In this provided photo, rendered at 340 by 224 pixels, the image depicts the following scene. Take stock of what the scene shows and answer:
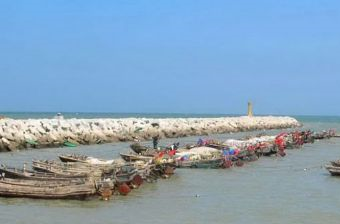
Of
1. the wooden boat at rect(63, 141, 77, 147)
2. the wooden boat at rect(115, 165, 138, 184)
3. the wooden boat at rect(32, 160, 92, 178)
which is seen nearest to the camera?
the wooden boat at rect(115, 165, 138, 184)

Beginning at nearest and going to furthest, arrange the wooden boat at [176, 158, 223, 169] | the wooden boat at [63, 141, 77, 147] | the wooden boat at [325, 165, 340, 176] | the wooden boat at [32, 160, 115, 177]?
1. the wooden boat at [32, 160, 115, 177]
2. the wooden boat at [325, 165, 340, 176]
3. the wooden boat at [176, 158, 223, 169]
4. the wooden boat at [63, 141, 77, 147]

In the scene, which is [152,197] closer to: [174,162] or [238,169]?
[174,162]

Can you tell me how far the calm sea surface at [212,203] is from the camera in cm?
1511

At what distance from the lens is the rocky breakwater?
34.3 metres

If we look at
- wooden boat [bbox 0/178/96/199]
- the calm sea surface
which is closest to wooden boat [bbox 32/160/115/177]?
the calm sea surface

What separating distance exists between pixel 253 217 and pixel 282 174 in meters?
9.24

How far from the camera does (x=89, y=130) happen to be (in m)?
41.8

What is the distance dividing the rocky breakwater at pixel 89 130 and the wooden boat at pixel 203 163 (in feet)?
36.9

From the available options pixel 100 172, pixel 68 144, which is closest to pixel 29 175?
pixel 100 172

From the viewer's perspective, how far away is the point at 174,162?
23.1 metres

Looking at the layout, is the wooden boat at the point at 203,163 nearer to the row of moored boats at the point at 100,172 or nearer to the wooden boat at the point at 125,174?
the row of moored boats at the point at 100,172

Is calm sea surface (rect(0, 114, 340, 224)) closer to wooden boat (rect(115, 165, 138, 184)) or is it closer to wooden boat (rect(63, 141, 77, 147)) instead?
wooden boat (rect(115, 165, 138, 184))

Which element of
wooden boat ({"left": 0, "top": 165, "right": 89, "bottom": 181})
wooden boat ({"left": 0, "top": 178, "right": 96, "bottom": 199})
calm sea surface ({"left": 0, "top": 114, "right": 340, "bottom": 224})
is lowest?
calm sea surface ({"left": 0, "top": 114, "right": 340, "bottom": 224})

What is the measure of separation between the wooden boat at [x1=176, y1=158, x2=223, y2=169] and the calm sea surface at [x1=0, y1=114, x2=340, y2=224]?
60cm
